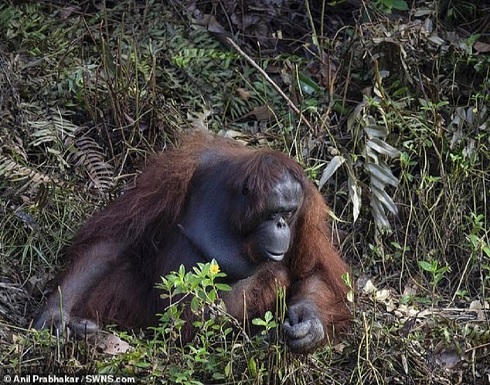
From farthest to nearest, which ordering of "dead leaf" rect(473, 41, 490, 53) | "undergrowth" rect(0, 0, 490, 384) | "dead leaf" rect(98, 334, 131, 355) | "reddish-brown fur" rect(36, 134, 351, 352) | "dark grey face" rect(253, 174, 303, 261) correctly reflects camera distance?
1. "dead leaf" rect(473, 41, 490, 53)
2. "undergrowth" rect(0, 0, 490, 384)
3. "reddish-brown fur" rect(36, 134, 351, 352)
4. "dark grey face" rect(253, 174, 303, 261)
5. "dead leaf" rect(98, 334, 131, 355)

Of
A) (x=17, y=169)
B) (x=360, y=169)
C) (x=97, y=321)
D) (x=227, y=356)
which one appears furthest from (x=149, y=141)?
(x=227, y=356)

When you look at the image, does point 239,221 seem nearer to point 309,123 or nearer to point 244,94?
point 309,123

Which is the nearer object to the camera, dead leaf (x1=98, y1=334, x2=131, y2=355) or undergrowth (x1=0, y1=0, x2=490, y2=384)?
dead leaf (x1=98, y1=334, x2=131, y2=355)

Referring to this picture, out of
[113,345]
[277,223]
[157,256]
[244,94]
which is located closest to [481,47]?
[244,94]

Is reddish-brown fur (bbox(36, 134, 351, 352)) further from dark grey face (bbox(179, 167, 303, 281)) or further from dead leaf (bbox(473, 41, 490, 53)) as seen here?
dead leaf (bbox(473, 41, 490, 53))

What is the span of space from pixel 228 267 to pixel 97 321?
0.58 m

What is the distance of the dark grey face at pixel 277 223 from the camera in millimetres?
4648

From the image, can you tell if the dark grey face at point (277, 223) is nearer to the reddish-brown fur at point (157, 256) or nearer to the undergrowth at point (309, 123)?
the reddish-brown fur at point (157, 256)

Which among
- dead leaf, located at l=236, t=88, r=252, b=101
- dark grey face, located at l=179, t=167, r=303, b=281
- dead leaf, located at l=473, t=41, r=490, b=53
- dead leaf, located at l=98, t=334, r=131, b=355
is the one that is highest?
dark grey face, located at l=179, t=167, r=303, b=281

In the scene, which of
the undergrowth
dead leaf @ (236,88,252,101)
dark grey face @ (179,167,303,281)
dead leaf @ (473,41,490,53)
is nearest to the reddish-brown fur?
dark grey face @ (179,167,303,281)

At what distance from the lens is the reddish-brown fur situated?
4.89m

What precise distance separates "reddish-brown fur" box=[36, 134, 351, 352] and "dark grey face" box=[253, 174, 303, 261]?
124 millimetres

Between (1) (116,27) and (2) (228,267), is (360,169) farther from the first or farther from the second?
(1) (116,27)

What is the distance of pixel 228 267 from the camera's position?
485 cm
